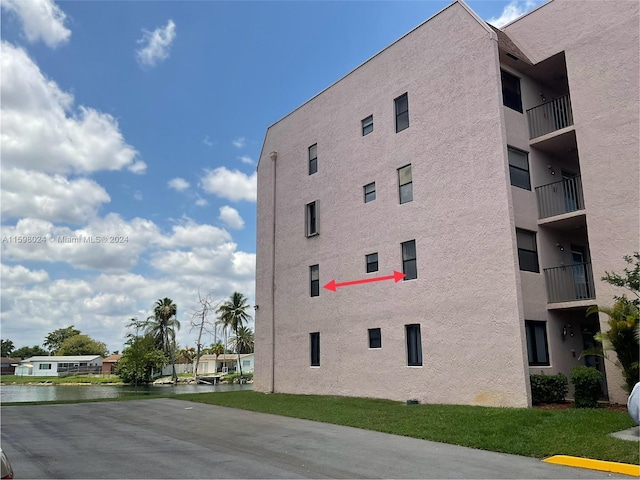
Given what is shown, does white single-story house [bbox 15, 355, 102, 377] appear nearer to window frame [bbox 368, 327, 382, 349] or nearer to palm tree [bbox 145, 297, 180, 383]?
palm tree [bbox 145, 297, 180, 383]

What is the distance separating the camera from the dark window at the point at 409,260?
17.4 meters

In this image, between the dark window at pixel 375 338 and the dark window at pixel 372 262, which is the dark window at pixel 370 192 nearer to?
the dark window at pixel 372 262

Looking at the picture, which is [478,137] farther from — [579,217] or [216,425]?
[216,425]

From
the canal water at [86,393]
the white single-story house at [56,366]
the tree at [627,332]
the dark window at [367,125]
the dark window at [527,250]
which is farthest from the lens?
the white single-story house at [56,366]

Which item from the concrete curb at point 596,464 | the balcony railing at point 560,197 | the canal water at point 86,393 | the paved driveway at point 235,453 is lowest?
the canal water at point 86,393

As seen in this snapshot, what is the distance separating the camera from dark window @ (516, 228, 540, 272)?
1544 cm

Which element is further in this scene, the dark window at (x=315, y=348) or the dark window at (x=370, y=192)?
the dark window at (x=315, y=348)

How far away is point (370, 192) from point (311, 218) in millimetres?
4069

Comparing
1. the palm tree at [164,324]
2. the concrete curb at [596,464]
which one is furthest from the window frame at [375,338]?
the palm tree at [164,324]

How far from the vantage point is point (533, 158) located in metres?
16.7

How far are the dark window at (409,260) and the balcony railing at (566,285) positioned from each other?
13.8 ft

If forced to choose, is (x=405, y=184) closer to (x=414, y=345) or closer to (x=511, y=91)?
(x=511, y=91)

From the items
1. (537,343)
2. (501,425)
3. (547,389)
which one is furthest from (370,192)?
(501,425)

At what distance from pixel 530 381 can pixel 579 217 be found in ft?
17.5
